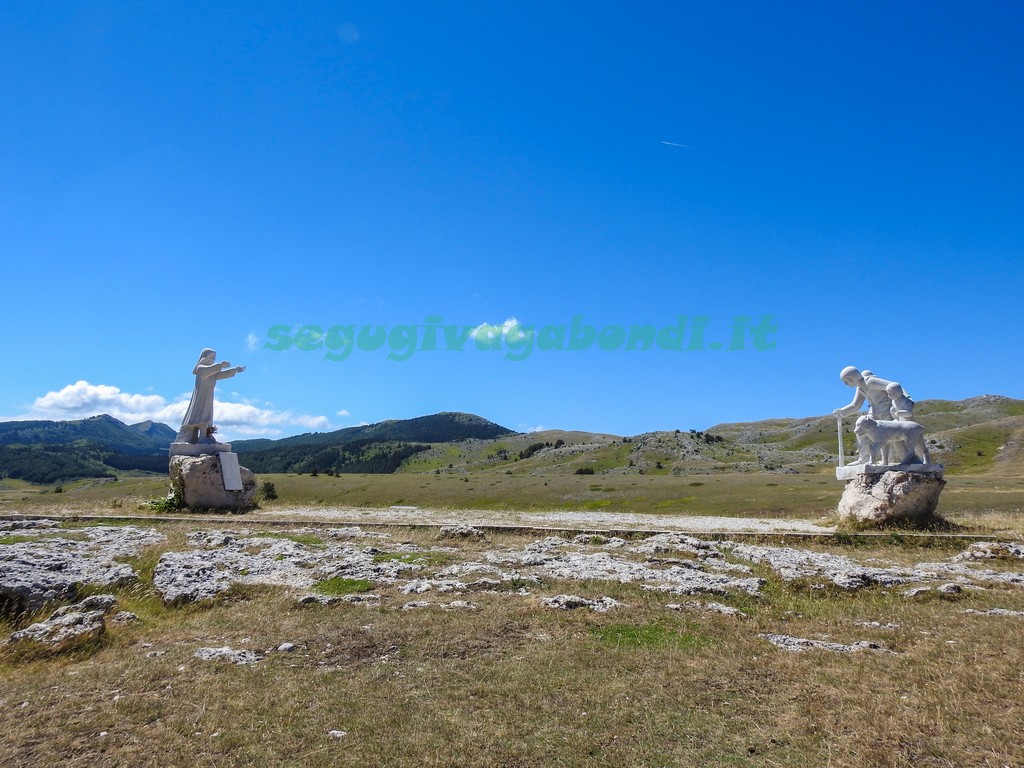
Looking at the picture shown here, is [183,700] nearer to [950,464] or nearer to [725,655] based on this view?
[725,655]

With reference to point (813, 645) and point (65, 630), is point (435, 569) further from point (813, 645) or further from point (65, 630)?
point (813, 645)

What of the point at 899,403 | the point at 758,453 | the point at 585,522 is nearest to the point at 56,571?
the point at 585,522

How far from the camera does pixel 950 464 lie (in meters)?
102

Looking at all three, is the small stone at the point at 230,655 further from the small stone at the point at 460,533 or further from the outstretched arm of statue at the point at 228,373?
the outstretched arm of statue at the point at 228,373

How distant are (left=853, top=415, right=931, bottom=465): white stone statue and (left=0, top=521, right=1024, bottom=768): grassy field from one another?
42.9 ft

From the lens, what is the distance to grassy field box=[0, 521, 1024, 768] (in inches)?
209

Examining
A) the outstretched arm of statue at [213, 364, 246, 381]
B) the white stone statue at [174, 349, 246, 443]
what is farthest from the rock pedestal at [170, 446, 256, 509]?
the outstretched arm of statue at [213, 364, 246, 381]

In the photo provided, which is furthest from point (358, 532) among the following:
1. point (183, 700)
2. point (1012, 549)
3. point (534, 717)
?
point (1012, 549)

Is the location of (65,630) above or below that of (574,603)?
above

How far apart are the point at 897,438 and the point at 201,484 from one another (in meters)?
26.9

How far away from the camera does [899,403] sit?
23.5 m

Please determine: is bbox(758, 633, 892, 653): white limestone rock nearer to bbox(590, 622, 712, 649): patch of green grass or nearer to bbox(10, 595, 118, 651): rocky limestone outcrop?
bbox(590, 622, 712, 649): patch of green grass

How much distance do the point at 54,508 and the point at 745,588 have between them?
26109mm

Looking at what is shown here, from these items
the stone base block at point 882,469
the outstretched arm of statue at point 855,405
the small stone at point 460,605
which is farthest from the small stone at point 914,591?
the outstretched arm of statue at point 855,405
